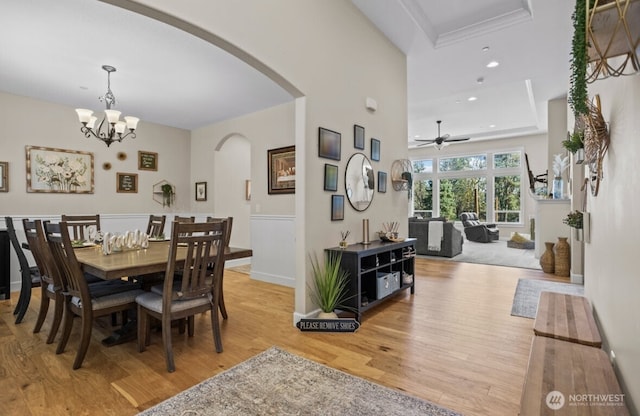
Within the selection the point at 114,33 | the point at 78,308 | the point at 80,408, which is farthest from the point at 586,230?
the point at 114,33

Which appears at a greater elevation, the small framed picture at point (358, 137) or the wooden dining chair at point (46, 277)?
the small framed picture at point (358, 137)

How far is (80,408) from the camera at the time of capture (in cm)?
180

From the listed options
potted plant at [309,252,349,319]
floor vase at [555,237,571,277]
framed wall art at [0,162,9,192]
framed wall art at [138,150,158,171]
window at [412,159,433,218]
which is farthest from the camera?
window at [412,159,433,218]

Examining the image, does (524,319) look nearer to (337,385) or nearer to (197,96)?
(337,385)

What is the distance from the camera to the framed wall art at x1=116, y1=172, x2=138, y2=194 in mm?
5777

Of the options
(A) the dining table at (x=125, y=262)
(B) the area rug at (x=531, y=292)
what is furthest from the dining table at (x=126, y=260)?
(B) the area rug at (x=531, y=292)

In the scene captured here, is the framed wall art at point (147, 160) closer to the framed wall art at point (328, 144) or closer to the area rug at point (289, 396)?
the framed wall art at point (328, 144)

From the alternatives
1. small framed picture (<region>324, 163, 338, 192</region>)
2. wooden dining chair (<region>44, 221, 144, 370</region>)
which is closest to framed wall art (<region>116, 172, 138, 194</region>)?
wooden dining chair (<region>44, 221, 144, 370</region>)

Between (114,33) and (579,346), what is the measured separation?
14.5 feet

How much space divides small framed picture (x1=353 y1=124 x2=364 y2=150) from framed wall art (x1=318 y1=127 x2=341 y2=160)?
0.33m

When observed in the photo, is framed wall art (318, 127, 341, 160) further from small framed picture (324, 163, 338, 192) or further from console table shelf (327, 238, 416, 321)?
console table shelf (327, 238, 416, 321)

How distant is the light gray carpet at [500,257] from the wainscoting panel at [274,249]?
364 cm

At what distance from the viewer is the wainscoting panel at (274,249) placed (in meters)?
4.80

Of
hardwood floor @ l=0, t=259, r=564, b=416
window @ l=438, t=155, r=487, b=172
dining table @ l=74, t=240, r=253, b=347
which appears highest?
window @ l=438, t=155, r=487, b=172
